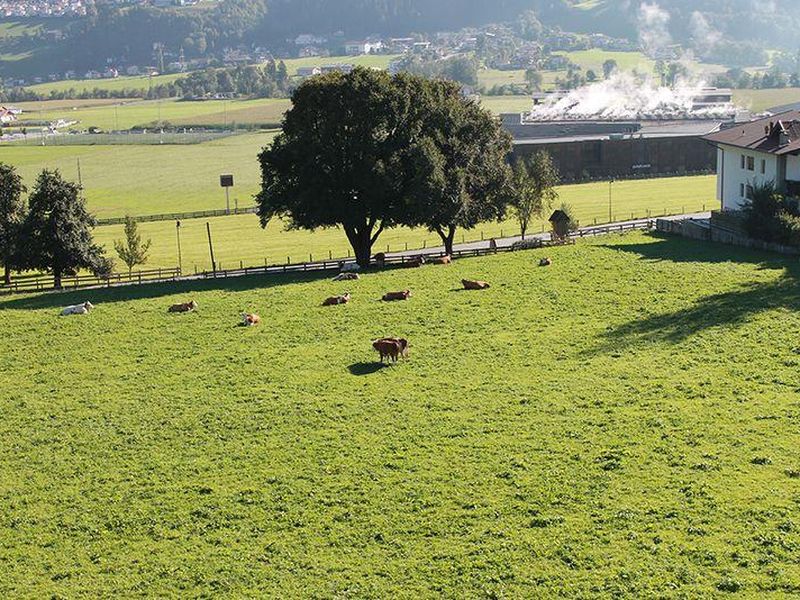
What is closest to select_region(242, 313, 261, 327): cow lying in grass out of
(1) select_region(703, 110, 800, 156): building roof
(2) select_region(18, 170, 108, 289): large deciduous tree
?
(2) select_region(18, 170, 108, 289): large deciduous tree

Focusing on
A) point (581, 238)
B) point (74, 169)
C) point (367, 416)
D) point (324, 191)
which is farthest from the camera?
point (74, 169)

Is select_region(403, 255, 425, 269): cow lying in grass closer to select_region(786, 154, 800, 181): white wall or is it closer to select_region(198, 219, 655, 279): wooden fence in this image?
select_region(198, 219, 655, 279): wooden fence

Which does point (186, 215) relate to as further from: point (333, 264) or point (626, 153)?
point (333, 264)

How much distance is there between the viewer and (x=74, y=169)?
16275 centimetres

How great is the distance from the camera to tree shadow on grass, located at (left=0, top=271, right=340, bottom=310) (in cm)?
5819

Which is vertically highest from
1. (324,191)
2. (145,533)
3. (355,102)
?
(355,102)

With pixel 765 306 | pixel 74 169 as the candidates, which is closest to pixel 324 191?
pixel 765 306

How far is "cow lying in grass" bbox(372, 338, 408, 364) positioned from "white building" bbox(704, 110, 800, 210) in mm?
29549

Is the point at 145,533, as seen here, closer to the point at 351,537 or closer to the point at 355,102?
the point at 351,537

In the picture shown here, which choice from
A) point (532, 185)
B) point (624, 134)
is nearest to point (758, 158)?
point (532, 185)

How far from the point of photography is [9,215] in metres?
68.7

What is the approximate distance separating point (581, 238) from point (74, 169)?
110 m

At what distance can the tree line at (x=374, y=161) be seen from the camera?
2504 inches

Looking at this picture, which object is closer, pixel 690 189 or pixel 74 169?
pixel 690 189
